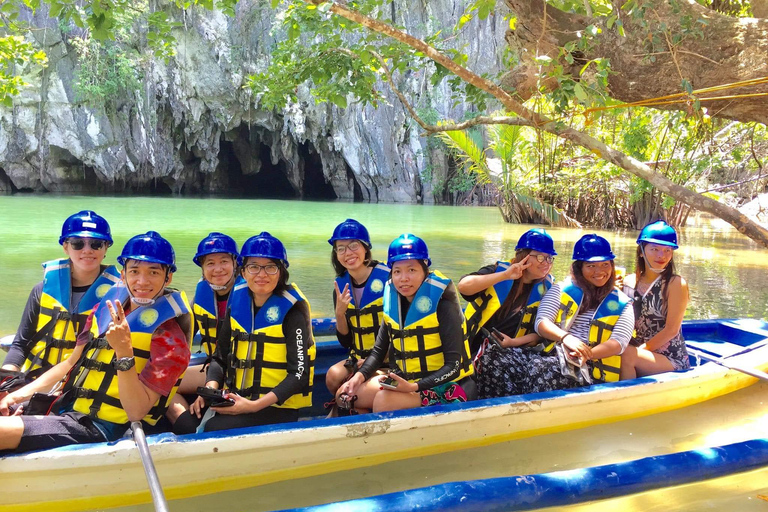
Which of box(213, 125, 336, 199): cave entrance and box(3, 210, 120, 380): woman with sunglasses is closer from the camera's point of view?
box(3, 210, 120, 380): woman with sunglasses

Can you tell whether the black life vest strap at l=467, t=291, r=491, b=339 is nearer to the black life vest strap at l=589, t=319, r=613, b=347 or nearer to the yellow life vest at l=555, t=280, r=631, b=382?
the yellow life vest at l=555, t=280, r=631, b=382

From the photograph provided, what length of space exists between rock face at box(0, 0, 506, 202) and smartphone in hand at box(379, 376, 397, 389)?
2195cm

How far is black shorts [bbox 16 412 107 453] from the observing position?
241cm

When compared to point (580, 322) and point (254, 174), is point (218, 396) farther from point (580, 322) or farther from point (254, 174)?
point (254, 174)

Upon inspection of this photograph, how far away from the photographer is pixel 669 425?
146 inches

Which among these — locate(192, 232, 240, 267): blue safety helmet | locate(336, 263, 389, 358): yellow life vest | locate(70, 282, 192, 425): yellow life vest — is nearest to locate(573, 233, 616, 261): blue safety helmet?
locate(336, 263, 389, 358): yellow life vest

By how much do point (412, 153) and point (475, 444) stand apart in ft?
87.7

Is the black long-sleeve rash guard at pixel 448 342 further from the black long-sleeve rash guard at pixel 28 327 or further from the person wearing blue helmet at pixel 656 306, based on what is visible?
the black long-sleeve rash guard at pixel 28 327

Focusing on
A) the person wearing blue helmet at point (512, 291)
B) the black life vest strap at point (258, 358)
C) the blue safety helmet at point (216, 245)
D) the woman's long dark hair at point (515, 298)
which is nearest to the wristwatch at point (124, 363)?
the black life vest strap at point (258, 358)

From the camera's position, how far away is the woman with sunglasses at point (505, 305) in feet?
11.3

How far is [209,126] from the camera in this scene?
86.6ft

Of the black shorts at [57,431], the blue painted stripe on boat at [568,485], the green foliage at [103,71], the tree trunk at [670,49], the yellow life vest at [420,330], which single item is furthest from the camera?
the green foliage at [103,71]

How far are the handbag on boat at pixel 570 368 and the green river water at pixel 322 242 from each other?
334 centimetres

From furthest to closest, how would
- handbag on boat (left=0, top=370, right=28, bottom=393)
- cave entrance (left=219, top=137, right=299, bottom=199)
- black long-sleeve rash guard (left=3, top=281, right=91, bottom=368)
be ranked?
1. cave entrance (left=219, top=137, right=299, bottom=199)
2. black long-sleeve rash guard (left=3, top=281, right=91, bottom=368)
3. handbag on boat (left=0, top=370, right=28, bottom=393)
